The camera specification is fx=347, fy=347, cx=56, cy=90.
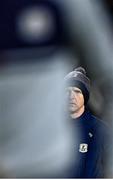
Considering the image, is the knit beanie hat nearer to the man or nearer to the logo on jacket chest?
the man

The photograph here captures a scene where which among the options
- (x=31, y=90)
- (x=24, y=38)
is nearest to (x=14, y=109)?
(x=31, y=90)

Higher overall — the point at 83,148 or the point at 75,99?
the point at 75,99

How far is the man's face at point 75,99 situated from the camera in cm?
181

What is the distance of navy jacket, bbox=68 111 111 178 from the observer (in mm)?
1765

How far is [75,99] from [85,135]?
0.19 m

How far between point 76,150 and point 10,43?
65 centimetres

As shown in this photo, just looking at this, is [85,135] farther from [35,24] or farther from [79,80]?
[35,24]

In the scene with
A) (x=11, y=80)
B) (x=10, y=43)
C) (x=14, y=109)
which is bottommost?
(x=14, y=109)

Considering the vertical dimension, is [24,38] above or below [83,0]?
below

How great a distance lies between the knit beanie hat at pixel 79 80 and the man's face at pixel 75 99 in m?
0.02

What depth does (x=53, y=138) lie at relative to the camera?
182 centimetres

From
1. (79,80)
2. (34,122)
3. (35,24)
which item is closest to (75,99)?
(79,80)

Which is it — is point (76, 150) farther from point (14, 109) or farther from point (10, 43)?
point (10, 43)

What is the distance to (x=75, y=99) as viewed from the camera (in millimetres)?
1820
